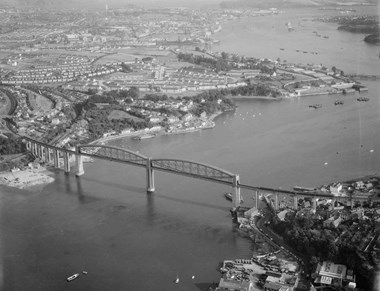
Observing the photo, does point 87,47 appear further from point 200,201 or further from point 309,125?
point 200,201

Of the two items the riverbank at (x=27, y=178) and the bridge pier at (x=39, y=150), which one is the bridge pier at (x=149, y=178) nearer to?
the riverbank at (x=27, y=178)

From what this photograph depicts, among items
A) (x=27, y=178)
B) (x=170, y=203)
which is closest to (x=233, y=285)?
(x=170, y=203)

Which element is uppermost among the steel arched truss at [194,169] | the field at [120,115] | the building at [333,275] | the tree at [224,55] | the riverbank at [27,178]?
the steel arched truss at [194,169]

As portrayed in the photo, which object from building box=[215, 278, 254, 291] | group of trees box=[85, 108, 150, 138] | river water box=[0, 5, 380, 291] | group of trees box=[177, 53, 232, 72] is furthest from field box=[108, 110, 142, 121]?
building box=[215, 278, 254, 291]

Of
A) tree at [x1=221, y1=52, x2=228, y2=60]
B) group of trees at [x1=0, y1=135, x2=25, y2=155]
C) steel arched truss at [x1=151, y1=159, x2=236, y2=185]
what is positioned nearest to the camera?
steel arched truss at [x1=151, y1=159, x2=236, y2=185]

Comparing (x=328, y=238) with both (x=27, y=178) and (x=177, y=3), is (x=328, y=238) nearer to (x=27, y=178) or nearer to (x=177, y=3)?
(x=27, y=178)

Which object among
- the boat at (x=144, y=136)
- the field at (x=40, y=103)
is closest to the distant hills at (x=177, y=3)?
the field at (x=40, y=103)

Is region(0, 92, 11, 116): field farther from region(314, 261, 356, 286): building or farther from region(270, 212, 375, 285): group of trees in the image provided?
region(314, 261, 356, 286): building
